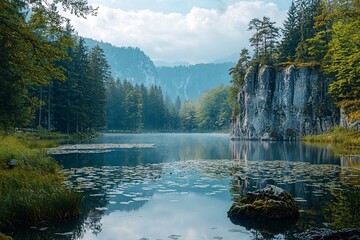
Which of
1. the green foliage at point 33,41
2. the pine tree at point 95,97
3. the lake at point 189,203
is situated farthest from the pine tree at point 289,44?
the green foliage at point 33,41

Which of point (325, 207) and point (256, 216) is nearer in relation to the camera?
point (256, 216)

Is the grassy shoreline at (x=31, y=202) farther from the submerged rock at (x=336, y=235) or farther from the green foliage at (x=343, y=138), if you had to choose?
the green foliage at (x=343, y=138)

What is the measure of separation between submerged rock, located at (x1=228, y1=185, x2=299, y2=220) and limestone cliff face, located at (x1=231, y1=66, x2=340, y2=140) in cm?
5122

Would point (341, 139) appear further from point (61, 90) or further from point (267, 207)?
point (61, 90)

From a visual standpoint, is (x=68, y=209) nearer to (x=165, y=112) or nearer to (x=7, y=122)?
(x=7, y=122)

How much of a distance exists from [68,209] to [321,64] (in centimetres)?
5945

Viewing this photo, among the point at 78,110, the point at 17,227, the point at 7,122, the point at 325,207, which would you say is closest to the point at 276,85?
the point at 78,110

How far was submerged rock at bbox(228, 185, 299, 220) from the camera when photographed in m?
10.0

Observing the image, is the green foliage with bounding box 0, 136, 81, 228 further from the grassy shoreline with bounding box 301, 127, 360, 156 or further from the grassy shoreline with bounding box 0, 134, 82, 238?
the grassy shoreline with bounding box 301, 127, 360, 156

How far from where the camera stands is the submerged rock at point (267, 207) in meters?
10.0

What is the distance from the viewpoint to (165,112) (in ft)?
481

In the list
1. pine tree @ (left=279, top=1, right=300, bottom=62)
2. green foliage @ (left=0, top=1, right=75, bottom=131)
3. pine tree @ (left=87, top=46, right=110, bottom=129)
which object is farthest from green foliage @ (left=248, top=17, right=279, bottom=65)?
green foliage @ (left=0, top=1, right=75, bottom=131)

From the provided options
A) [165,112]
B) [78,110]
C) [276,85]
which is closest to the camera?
[78,110]

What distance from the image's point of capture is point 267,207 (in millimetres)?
10188
